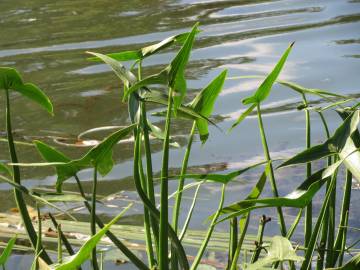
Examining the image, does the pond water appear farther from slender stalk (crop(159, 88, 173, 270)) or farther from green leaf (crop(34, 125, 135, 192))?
slender stalk (crop(159, 88, 173, 270))

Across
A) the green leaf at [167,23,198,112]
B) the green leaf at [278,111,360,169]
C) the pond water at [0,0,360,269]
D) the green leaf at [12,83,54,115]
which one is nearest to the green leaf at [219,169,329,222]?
the green leaf at [278,111,360,169]

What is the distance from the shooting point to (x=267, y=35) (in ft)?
11.9

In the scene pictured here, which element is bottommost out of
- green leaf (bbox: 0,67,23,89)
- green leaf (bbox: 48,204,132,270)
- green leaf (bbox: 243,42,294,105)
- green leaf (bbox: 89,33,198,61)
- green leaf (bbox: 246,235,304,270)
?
green leaf (bbox: 246,235,304,270)

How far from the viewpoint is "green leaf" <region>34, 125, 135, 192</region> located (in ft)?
Answer: 2.98

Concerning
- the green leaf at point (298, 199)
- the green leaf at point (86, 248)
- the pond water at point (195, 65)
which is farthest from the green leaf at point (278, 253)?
the pond water at point (195, 65)

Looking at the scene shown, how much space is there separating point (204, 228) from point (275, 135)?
0.69m

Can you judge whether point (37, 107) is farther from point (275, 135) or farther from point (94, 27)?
point (94, 27)

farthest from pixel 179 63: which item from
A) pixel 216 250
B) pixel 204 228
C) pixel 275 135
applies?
pixel 275 135

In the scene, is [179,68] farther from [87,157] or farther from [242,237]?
[242,237]

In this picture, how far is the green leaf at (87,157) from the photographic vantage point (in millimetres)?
909

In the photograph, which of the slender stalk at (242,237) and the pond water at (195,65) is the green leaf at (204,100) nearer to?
the slender stalk at (242,237)

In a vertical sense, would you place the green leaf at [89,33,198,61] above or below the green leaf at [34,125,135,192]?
above

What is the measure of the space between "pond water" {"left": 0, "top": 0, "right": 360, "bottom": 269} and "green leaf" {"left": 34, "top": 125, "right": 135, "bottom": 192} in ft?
Result: 2.55

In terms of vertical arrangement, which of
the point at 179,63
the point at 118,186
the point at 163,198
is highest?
the point at 179,63
